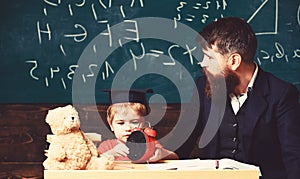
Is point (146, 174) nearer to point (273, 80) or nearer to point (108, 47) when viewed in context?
point (273, 80)

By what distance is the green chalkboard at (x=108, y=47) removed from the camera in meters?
4.73

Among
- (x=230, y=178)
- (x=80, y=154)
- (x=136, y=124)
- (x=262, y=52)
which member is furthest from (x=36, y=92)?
(x=230, y=178)

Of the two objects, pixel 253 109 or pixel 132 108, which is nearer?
pixel 132 108

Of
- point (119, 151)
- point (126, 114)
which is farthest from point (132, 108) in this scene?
point (119, 151)

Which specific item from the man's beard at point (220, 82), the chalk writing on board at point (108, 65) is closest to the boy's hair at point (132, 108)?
the man's beard at point (220, 82)

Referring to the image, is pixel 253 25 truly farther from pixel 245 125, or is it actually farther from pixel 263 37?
pixel 245 125

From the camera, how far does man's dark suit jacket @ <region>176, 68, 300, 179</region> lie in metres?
4.37

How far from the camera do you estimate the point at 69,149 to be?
9.70ft

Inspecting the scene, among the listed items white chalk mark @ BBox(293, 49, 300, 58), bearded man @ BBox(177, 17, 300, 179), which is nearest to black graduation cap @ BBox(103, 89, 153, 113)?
bearded man @ BBox(177, 17, 300, 179)

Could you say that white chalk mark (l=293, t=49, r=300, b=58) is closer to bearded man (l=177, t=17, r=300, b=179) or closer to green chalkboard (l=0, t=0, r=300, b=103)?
green chalkboard (l=0, t=0, r=300, b=103)

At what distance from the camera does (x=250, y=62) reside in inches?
179

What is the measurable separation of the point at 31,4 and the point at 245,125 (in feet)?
5.49

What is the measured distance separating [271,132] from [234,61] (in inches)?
20.2

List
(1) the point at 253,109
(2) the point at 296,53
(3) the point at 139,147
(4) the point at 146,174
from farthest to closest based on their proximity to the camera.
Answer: (2) the point at 296,53 → (1) the point at 253,109 → (3) the point at 139,147 → (4) the point at 146,174
